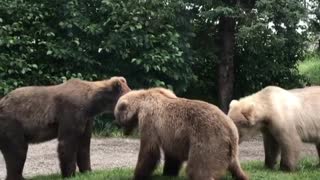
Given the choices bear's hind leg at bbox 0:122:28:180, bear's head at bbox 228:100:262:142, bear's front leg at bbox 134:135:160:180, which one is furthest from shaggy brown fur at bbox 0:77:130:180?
bear's head at bbox 228:100:262:142

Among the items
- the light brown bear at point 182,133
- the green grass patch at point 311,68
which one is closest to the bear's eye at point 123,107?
the light brown bear at point 182,133

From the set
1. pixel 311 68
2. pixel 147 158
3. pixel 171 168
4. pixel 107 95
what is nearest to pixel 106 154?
pixel 107 95

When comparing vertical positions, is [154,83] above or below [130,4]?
below

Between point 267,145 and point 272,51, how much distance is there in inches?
270

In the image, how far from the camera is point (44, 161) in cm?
1189

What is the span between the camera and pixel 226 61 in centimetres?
1580

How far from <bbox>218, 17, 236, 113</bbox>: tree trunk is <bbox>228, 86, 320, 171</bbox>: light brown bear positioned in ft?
20.9

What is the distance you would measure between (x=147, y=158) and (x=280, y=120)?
2142 millimetres

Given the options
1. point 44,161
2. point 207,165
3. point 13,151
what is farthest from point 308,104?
point 44,161

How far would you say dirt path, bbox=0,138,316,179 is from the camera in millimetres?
11219

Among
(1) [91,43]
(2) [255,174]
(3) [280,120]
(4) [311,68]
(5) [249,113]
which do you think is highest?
(1) [91,43]

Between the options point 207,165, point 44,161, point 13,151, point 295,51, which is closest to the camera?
point 207,165

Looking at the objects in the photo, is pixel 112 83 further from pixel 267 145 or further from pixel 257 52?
pixel 257 52

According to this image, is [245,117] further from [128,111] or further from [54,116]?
[54,116]
